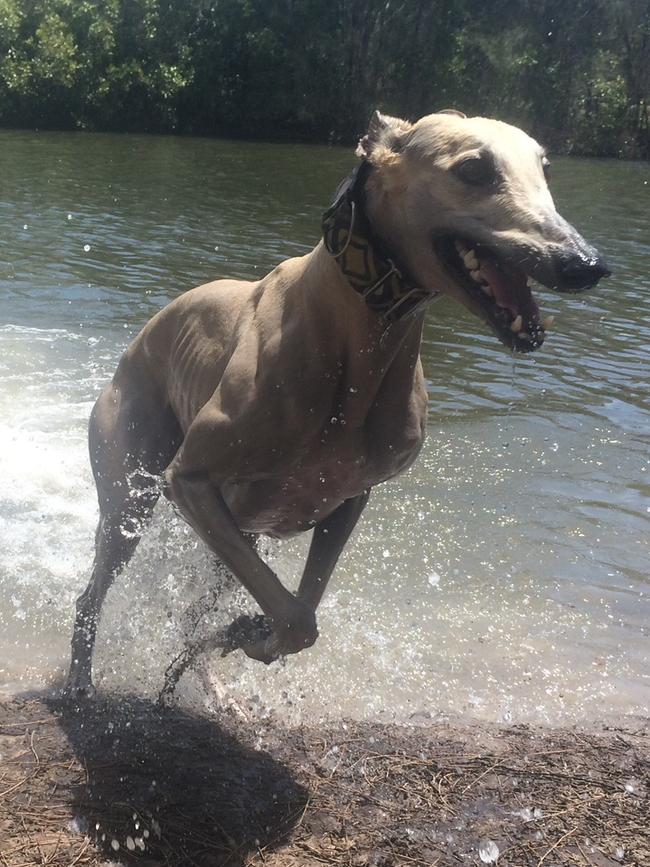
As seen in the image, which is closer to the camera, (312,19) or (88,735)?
(88,735)

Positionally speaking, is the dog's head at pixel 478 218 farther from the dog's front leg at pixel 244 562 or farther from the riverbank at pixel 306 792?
the riverbank at pixel 306 792

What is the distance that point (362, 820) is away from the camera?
3449mm

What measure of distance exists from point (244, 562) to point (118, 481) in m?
1.13

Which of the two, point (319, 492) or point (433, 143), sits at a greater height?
point (433, 143)

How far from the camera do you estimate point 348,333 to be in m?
3.33

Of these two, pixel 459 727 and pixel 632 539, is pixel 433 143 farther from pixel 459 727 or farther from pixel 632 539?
pixel 632 539

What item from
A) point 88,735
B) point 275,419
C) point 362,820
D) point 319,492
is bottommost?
point 88,735

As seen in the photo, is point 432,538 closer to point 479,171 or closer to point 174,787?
point 174,787

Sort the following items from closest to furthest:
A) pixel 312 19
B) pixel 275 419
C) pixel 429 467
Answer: pixel 275 419
pixel 429 467
pixel 312 19

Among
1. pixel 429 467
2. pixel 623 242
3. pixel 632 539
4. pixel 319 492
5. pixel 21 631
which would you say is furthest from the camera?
pixel 623 242

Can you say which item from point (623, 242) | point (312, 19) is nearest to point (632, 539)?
point (623, 242)

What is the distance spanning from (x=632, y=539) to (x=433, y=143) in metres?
3.71

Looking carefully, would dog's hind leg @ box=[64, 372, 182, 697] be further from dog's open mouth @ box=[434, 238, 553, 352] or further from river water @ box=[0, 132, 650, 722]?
dog's open mouth @ box=[434, 238, 553, 352]

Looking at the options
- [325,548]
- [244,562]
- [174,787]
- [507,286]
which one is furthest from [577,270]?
[174,787]
